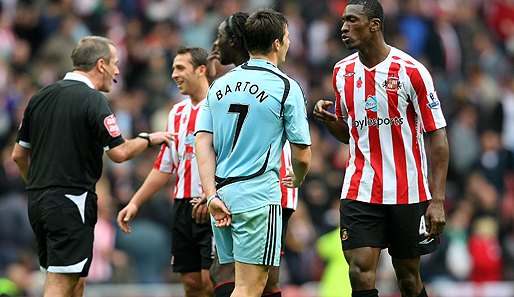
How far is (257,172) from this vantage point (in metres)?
5.24

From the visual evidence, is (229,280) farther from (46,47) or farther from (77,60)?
(46,47)

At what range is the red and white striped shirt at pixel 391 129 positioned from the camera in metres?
5.99

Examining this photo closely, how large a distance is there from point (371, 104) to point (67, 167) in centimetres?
261

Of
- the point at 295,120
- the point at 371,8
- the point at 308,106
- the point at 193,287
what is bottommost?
the point at 193,287

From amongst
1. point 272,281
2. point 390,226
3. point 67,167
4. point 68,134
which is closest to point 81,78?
point 68,134

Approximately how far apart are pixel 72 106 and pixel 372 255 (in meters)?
2.80

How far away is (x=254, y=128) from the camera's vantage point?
5.22m

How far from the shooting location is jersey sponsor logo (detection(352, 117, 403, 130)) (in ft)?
19.8

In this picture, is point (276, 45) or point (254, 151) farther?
point (276, 45)

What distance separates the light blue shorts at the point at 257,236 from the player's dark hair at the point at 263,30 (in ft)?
3.71

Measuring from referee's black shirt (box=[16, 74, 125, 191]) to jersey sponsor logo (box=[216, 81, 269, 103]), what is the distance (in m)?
1.55

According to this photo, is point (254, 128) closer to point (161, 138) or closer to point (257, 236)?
point (257, 236)

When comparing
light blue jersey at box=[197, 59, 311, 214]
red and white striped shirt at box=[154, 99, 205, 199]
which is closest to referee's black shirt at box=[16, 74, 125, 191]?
red and white striped shirt at box=[154, 99, 205, 199]

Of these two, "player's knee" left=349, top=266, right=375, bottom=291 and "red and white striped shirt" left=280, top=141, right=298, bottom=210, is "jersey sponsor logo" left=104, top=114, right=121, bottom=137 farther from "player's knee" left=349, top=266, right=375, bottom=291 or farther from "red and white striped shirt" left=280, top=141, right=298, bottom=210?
"player's knee" left=349, top=266, right=375, bottom=291
